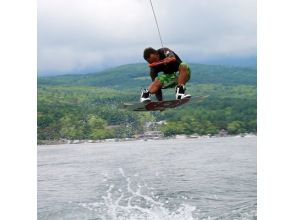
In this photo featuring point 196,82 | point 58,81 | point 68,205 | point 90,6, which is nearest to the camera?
point 68,205

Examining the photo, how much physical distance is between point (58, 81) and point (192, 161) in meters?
15.5

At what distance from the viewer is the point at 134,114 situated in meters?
40.9

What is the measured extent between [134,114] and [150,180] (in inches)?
416

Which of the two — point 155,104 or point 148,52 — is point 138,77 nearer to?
point 155,104

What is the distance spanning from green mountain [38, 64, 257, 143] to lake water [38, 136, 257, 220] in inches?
37.6

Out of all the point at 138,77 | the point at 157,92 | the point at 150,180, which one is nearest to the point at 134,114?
the point at 138,77

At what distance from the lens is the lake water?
24.9 m

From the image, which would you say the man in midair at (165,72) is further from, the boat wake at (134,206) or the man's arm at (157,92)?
the boat wake at (134,206)

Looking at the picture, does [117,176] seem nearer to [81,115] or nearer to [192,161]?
[192,161]

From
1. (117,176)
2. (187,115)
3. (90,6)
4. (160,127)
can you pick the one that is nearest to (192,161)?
(117,176)

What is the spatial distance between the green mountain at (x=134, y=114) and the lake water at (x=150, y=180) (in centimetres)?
96

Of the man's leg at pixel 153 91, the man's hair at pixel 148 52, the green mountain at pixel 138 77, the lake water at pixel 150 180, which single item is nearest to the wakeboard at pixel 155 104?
the man's leg at pixel 153 91

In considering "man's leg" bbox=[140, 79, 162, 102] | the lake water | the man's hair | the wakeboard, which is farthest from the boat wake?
the man's hair
